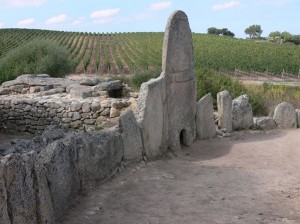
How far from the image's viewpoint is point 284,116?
12758mm

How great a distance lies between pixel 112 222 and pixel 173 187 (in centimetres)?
184

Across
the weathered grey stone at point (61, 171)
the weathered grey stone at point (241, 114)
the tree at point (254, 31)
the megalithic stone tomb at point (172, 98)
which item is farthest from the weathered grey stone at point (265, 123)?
the tree at point (254, 31)

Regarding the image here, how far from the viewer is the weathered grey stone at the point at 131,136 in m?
8.34

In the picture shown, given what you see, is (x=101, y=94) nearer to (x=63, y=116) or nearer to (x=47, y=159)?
(x=63, y=116)

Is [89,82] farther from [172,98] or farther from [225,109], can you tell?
[172,98]

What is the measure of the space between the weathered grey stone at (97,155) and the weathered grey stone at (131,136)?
0.27m

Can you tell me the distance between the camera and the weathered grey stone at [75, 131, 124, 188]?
21.9ft

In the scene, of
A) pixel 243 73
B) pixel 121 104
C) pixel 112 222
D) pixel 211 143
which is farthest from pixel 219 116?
pixel 243 73

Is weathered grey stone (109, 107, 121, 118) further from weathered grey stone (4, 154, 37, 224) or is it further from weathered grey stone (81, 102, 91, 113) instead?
weathered grey stone (4, 154, 37, 224)

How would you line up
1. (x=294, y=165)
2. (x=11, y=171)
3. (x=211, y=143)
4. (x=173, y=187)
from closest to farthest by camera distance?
(x=11, y=171), (x=173, y=187), (x=294, y=165), (x=211, y=143)

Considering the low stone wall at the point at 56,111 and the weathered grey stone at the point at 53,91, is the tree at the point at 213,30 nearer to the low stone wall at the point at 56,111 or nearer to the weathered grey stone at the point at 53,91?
the weathered grey stone at the point at 53,91

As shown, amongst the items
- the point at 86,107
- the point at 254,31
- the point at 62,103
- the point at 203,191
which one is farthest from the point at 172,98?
the point at 254,31

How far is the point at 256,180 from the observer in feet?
25.9

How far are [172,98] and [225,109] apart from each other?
256 cm
